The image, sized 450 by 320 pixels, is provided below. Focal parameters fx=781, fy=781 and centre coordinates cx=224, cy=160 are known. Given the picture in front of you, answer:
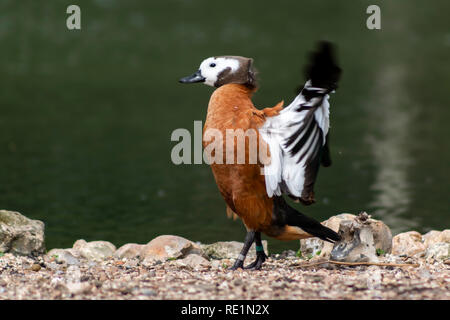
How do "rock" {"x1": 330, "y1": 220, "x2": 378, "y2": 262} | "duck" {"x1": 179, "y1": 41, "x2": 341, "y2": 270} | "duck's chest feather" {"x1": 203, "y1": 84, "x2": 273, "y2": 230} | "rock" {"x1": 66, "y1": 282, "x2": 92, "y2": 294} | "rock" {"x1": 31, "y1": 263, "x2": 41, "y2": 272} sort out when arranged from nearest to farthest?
1. "rock" {"x1": 66, "y1": 282, "x2": 92, "y2": 294}
2. "duck" {"x1": 179, "y1": 41, "x2": 341, "y2": 270}
3. "duck's chest feather" {"x1": 203, "y1": 84, "x2": 273, "y2": 230}
4. "rock" {"x1": 330, "y1": 220, "x2": 378, "y2": 262}
5. "rock" {"x1": 31, "y1": 263, "x2": 41, "y2": 272}

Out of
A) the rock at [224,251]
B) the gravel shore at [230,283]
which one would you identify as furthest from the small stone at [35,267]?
the rock at [224,251]

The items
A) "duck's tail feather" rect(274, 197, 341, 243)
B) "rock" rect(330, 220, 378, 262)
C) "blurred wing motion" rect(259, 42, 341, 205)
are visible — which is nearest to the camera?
"blurred wing motion" rect(259, 42, 341, 205)

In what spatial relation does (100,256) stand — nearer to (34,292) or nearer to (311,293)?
(34,292)

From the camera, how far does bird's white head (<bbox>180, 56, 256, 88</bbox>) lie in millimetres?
8848

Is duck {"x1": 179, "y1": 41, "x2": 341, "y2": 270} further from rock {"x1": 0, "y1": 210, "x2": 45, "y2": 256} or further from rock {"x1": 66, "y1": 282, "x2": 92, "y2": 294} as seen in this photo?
rock {"x1": 0, "y1": 210, "x2": 45, "y2": 256}

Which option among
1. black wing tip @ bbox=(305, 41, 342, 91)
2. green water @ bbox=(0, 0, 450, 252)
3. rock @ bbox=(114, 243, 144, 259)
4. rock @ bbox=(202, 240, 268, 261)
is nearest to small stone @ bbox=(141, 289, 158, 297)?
black wing tip @ bbox=(305, 41, 342, 91)

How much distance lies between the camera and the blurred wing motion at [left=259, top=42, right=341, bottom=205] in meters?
7.85

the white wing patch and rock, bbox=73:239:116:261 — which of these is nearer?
the white wing patch

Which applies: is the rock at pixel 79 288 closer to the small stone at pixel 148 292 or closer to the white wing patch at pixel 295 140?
the small stone at pixel 148 292

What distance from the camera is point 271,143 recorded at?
8352 mm

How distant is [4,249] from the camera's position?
10.1m

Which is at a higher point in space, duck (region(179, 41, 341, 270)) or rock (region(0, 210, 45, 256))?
duck (region(179, 41, 341, 270))

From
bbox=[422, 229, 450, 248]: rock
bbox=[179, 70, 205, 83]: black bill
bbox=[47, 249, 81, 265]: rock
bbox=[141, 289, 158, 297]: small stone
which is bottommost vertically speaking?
bbox=[47, 249, 81, 265]: rock

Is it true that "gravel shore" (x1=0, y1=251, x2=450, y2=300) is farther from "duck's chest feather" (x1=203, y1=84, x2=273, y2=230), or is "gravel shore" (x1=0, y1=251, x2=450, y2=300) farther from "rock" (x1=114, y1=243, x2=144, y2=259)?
"rock" (x1=114, y1=243, x2=144, y2=259)
